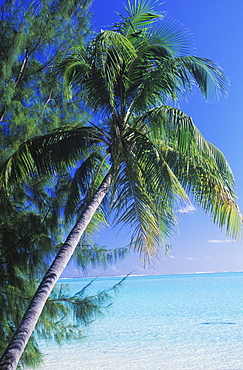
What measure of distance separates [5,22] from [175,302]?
19.8 meters

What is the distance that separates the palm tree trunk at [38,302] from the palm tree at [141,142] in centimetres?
1

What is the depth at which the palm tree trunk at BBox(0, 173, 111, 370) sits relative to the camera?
13.3ft

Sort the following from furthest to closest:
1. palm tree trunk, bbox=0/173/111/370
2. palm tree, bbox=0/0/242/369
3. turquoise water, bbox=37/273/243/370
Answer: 1. turquoise water, bbox=37/273/243/370
2. palm tree, bbox=0/0/242/369
3. palm tree trunk, bbox=0/173/111/370

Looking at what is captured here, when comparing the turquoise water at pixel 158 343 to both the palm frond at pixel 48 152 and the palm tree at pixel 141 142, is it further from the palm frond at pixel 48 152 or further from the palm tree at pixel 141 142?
the palm frond at pixel 48 152

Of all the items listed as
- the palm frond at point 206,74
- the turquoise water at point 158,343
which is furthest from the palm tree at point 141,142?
the turquoise water at point 158,343

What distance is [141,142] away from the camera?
5312 millimetres

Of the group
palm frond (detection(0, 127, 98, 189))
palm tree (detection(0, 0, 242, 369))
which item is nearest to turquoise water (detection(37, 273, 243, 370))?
palm tree (detection(0, 0, 242, 369))

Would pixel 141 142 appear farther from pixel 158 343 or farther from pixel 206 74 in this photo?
pixel 158 343

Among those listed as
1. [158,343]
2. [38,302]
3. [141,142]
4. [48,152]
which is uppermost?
[141,142]

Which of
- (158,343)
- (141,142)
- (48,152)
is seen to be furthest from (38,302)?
(158,343)

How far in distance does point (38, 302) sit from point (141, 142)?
2360 millimetres

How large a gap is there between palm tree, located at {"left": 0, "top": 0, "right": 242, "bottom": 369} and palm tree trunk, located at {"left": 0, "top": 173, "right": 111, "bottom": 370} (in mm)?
13

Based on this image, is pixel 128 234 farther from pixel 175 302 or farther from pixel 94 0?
pixel 175 302

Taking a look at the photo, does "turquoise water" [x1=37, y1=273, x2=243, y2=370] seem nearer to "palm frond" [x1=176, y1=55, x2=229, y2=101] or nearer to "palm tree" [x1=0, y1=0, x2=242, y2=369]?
"palm tree" [x1=0, y1=0, x2=242, y2=369]
